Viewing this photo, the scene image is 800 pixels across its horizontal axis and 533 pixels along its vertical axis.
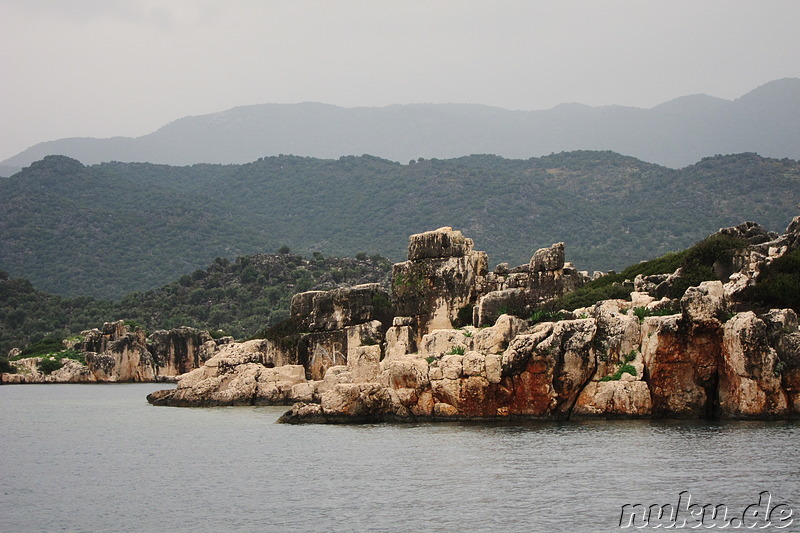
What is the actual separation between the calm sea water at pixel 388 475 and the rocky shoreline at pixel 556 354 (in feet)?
4.09

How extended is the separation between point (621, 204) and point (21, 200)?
101121mm

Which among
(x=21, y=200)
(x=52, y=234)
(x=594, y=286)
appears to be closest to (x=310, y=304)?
(x=594, y=286)

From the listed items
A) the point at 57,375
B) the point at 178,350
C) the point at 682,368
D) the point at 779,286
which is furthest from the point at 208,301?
the point at 682,368

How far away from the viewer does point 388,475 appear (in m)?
30.4

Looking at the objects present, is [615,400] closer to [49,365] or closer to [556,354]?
[556,354]

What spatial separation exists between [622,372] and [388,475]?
11282 mm

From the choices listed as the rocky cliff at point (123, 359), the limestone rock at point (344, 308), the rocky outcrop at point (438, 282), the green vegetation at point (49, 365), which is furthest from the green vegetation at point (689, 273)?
the green vegetation at point (49, 365)

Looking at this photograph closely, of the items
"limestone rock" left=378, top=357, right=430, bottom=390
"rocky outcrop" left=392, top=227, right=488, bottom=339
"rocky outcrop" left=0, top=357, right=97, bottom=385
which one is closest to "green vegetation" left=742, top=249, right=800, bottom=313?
"limestone rock" left=378, top=357, right=430, bottom=390

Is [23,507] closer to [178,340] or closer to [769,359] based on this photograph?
[769,359]

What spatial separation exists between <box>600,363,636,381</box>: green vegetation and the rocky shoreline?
0.04m

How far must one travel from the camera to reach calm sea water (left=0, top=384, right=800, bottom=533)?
82.3 ft

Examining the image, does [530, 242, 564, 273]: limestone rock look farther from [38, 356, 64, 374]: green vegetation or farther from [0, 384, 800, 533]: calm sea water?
[38, 356, 64, 374]: green vegetation

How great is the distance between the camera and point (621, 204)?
184 metres

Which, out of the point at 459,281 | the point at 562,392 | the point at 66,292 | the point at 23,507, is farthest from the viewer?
the point at 66,292
